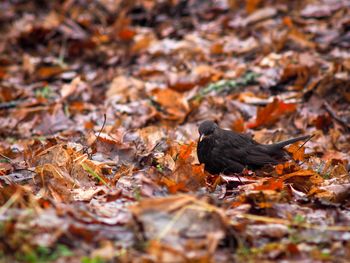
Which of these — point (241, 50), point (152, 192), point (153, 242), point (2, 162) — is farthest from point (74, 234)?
point (241, 50)

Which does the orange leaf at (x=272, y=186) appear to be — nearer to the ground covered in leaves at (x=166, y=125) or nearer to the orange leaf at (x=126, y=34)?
the ground covered in leaves at (x=166, y=125)

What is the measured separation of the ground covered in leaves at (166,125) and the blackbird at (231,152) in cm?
14

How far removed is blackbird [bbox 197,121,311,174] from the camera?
4.90 metres

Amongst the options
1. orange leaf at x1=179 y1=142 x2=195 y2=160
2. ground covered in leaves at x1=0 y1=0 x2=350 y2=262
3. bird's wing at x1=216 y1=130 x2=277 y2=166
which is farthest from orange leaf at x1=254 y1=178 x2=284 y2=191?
bird's wing at x1=216 y1=130 x2=277 y2=166

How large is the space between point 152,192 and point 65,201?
0.58m

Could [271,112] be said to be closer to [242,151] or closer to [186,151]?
[242,151]

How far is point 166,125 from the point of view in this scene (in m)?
6.73

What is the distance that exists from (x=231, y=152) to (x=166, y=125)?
1835mm

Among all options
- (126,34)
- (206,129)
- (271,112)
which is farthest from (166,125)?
(126,34)

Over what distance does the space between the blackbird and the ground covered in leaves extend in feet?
0.44

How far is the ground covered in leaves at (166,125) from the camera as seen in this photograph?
2.80 meters

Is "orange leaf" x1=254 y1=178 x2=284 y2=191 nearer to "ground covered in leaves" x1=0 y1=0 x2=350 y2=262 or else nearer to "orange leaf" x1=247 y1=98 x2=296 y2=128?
"ground covered in leaves" x1=0 y1=0 x2=350 y2=262

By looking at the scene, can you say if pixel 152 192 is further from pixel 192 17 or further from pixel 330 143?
pixel 192 17

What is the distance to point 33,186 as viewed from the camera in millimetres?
4000
